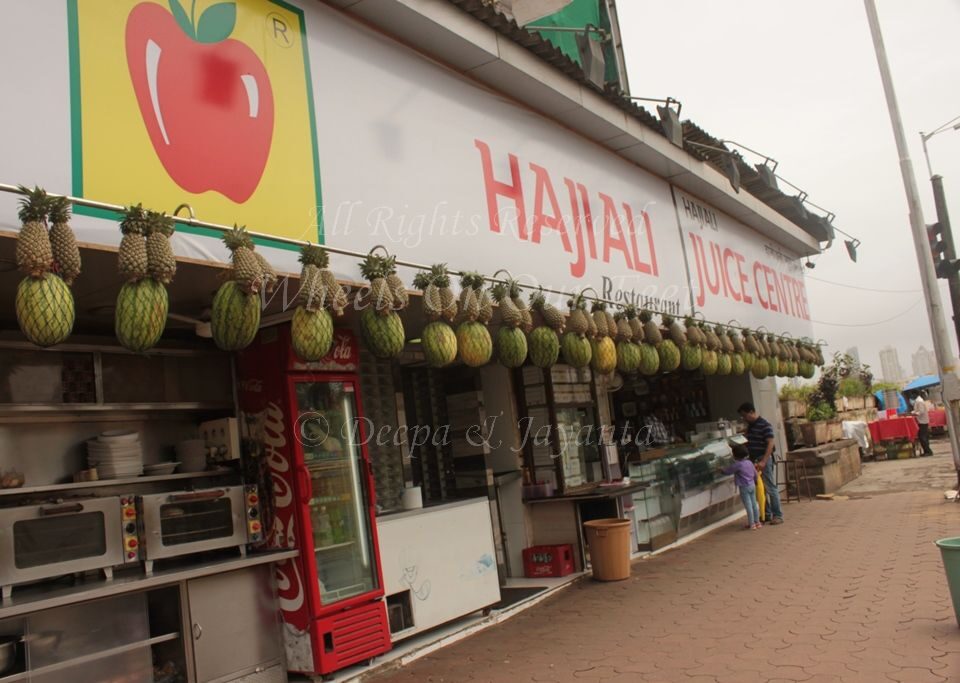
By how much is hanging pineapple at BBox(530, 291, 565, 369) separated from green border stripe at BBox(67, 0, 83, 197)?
3.73 m

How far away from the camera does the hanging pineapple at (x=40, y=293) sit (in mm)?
3213

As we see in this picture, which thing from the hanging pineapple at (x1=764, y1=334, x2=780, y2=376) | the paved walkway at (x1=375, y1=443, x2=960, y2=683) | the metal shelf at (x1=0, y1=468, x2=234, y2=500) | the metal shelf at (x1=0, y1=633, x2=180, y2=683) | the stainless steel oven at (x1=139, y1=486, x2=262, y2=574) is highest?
the hanging pineapple at (x1=764, y1=334, x2=780, y2=376)

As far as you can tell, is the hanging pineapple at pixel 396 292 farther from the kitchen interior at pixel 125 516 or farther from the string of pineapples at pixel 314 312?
the kitchen interior at pixel 125 516

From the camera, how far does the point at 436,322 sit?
537cm

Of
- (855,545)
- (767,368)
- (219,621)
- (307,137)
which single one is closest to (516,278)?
(307,137)

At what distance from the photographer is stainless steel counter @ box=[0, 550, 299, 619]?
427 cm

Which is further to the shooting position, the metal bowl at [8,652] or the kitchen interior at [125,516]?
the kitchen interior at [125,516]

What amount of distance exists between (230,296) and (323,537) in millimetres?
2604

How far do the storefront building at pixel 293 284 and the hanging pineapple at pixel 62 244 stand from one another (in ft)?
0.66

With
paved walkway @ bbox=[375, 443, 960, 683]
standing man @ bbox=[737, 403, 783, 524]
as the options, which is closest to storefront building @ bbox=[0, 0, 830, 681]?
paved walkway @ bbox=[375, 443, 960, 683]

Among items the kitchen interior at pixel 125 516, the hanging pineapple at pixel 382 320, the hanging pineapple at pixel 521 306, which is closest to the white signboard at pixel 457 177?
the hanging pineapple at pixel 521 306

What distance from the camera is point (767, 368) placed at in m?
11.9

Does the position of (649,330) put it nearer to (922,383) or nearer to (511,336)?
(511,336)

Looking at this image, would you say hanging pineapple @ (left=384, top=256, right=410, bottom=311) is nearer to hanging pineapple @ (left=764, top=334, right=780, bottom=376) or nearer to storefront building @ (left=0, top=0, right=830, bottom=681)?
storefront building @ (left=0, top=0, right=830, bottom=681)
